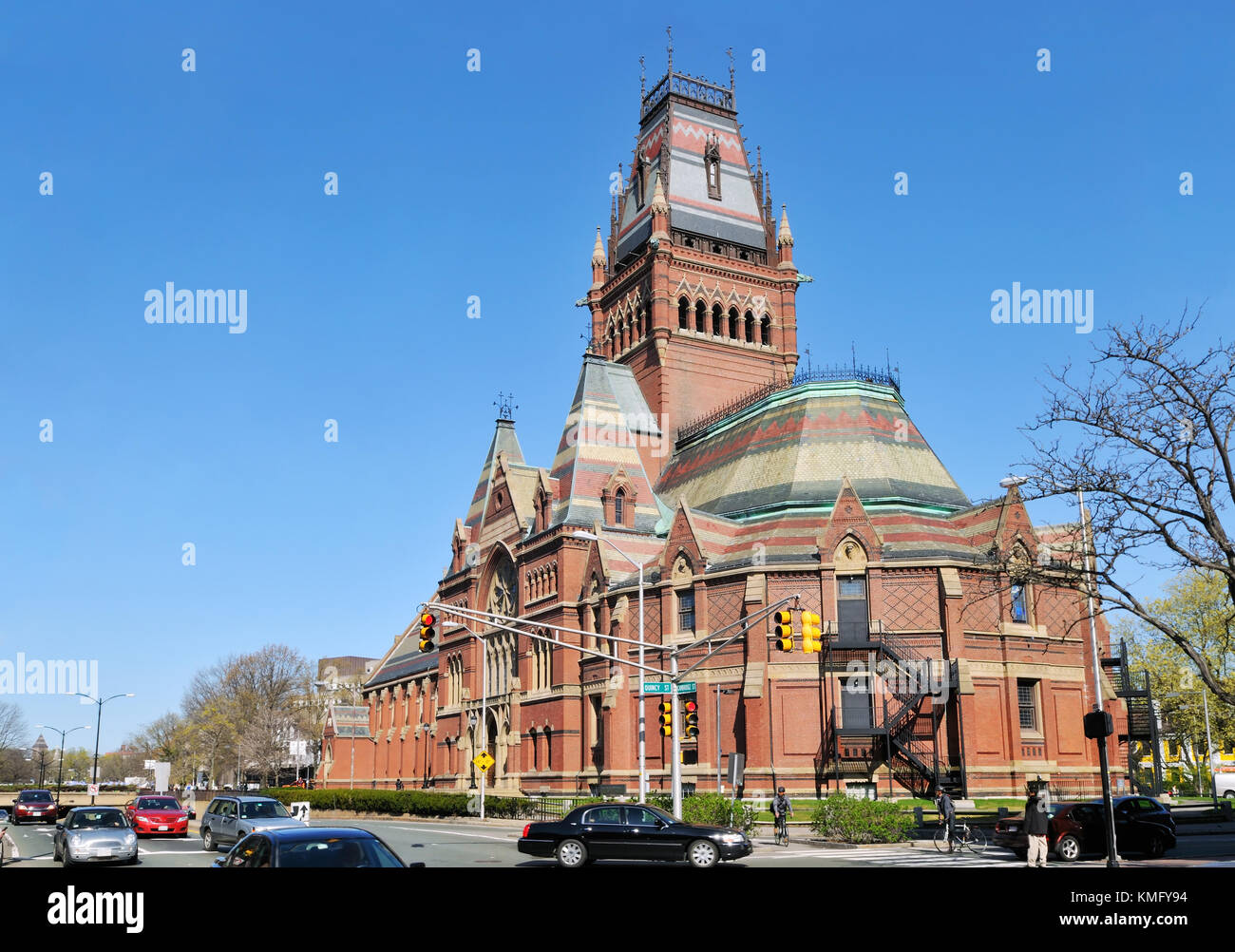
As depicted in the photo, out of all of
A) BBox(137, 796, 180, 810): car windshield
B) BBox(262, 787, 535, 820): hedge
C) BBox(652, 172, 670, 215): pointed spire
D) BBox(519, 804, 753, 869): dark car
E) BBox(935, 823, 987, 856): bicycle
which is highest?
BBox(652, 172, 670, 215): pointed spire

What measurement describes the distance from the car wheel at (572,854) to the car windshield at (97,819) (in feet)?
35.6

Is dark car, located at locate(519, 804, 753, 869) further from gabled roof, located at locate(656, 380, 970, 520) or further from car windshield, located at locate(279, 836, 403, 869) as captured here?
gabled roof, located at locate(656, 380, 970, 520)

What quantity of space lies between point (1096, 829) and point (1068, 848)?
1.05 meters

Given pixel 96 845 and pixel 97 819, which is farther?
pixel 97 819

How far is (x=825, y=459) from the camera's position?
5822cm

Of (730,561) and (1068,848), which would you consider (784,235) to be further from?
(1068,848)

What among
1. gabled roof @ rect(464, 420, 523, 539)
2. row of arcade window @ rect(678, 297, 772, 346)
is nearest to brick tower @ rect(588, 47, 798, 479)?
row of arcade window @ rect(678, 297, 772, 346)

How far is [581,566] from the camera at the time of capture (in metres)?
62.8

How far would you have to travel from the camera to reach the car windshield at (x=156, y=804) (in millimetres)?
35094

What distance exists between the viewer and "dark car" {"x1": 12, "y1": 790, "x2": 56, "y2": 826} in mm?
50750

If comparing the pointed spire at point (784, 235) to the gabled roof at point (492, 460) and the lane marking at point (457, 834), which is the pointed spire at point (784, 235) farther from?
the lane marking at point (457, 834)

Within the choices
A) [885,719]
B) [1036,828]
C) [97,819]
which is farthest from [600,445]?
[1036,828]
